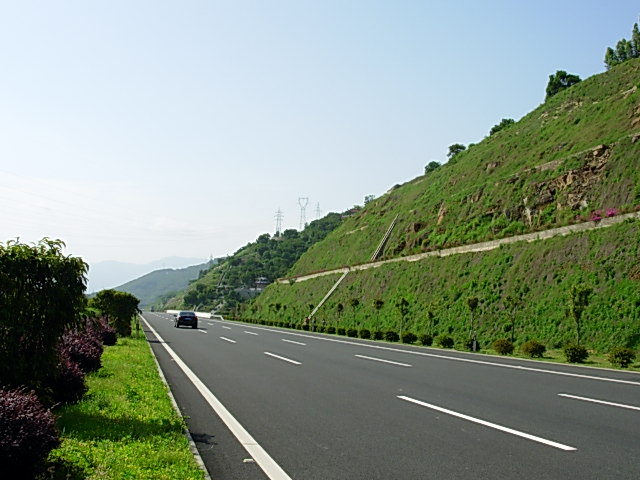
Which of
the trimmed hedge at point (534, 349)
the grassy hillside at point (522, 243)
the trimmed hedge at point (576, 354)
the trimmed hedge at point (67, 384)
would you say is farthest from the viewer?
the grassy hillside at point (522, 243)

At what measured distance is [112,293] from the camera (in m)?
26.8

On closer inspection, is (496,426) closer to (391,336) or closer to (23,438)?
(23,438)

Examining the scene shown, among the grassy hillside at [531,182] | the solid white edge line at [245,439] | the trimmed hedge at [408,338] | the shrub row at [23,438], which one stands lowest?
the solid white edge line at [245,439]

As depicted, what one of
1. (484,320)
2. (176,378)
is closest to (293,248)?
(484,320)

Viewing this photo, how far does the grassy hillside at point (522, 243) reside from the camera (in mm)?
27516

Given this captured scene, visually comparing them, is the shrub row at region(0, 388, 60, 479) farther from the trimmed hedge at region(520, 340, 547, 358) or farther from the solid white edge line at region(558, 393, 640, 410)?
the trimmed hedge at region(520, 340, 547, 358)

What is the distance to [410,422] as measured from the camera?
8.04 meters

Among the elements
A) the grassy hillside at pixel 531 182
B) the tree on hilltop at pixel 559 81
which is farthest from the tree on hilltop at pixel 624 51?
the grassy hillside at pixel 531 182

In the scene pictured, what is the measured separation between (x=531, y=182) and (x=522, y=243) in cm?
1217

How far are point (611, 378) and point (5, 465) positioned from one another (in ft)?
44.2

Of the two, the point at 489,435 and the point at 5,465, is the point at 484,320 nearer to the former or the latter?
the point at 489,435

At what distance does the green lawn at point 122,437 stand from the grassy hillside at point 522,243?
2000cm

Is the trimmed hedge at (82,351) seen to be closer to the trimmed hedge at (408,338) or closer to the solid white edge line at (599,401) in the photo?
the solid white edge line at (599,401)

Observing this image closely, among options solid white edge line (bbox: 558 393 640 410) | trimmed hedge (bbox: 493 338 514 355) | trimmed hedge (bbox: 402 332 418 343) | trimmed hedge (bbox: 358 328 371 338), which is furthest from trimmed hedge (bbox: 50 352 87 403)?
trimmed hedge (bbox: 358 328 371 338)
